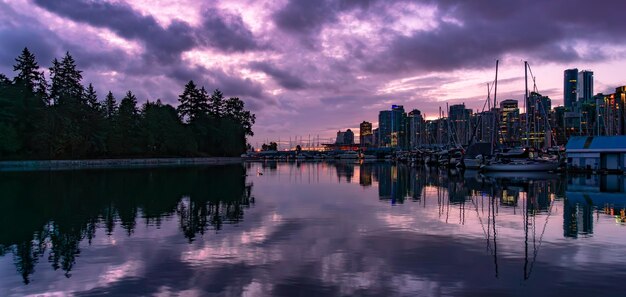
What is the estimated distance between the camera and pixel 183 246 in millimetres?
20094

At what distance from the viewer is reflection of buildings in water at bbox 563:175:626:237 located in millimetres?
25172

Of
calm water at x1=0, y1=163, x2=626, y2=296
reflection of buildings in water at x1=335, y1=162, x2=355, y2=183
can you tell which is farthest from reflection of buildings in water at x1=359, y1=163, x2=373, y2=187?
calm water at x1=0, y1=163, x2=626, y2=296

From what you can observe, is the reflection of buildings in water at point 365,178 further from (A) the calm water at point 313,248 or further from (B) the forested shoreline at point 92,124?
(B) the forested shoreline at point 92,124

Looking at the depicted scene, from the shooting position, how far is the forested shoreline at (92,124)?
106 metres

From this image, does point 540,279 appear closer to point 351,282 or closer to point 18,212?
point 351,282

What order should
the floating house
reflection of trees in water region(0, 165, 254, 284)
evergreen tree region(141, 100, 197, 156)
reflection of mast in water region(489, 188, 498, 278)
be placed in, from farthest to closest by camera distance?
evergreen tree region(141, 100, 197, 156)
the floating house
reflection of trees in water region(0, 165, 254, 284)
reflection of mast in water region(489, 188, 498, 278)

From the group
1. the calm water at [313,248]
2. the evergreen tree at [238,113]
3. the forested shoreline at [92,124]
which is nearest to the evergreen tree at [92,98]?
the forested shoreline at [92,124]

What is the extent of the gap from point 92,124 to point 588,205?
4429 inches

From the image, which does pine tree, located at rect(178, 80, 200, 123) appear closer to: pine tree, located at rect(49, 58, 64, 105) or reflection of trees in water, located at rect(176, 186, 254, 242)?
pine tree, located at rect(49, 58, 64, 105)

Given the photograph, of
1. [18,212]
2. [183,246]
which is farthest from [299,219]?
[18,212]

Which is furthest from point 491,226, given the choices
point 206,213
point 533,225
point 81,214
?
point 81,214

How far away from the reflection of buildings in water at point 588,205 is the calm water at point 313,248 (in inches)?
5.9

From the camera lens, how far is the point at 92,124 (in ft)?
384

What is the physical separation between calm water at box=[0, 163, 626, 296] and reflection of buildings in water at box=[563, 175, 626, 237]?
0.15 m
